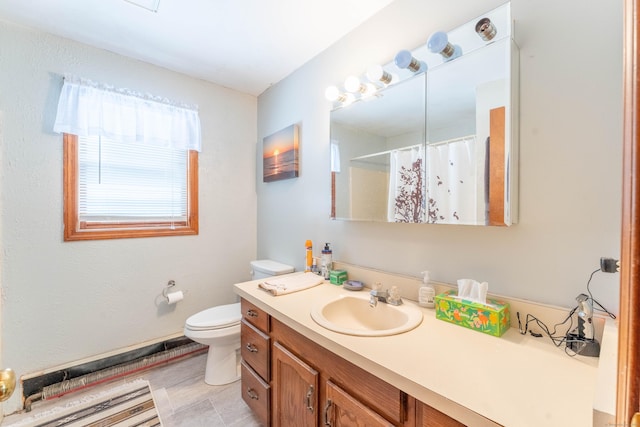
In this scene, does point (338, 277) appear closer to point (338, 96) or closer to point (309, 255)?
point (309, 255)

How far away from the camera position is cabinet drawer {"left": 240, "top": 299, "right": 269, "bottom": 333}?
1.33m

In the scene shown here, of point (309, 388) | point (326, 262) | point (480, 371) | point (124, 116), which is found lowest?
point (309, 388)

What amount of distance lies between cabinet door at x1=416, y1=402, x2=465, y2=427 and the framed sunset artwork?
163cm

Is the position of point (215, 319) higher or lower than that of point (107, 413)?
higher

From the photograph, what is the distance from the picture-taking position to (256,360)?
4.67ft

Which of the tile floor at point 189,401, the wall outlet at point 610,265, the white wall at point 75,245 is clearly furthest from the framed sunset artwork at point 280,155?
the wall outlet at point 610,265

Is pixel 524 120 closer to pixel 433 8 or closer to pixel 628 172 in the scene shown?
pixel 433 8

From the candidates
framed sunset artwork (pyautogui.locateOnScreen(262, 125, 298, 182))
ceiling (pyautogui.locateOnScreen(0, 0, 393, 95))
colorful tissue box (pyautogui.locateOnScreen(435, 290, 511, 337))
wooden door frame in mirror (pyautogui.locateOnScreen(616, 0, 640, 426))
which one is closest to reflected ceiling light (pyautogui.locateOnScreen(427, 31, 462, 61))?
ceiling (pyautogui.locateOnScreen(0, 0, 393, 95))

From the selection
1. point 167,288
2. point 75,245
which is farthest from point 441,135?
point 75,245

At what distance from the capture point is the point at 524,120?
1.01m

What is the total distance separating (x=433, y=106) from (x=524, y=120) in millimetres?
360

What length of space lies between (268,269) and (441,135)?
1484 mm

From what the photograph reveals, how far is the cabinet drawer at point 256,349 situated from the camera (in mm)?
1336

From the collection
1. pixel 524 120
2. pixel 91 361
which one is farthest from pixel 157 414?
pixel 524 120
